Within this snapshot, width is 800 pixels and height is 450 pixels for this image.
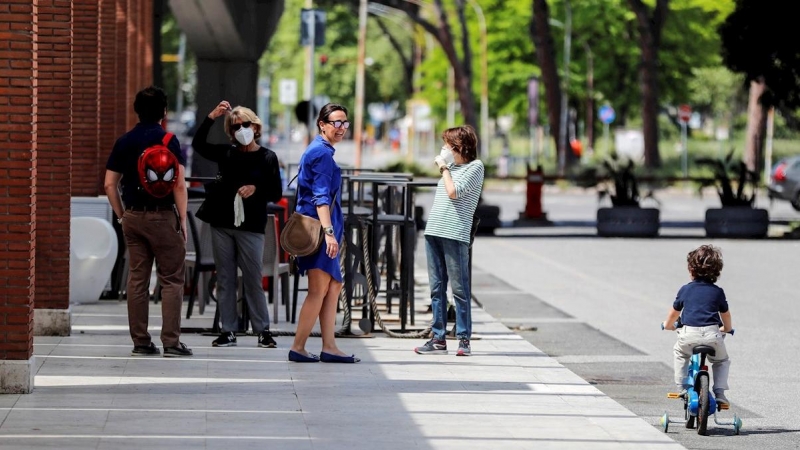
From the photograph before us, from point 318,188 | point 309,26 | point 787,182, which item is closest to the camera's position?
point 318,188

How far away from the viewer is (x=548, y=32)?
5319cm

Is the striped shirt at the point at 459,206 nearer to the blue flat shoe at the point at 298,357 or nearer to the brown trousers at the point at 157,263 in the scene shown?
the blue flat shoe at the point at 298,357

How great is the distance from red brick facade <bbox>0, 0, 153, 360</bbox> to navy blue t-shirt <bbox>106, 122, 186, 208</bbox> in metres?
0.59

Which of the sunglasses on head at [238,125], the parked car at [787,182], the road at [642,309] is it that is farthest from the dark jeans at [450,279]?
the parked car at [787,182]

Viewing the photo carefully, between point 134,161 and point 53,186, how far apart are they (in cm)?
165

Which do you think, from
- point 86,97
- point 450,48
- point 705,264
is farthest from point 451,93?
point 705,264

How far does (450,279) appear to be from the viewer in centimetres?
1268

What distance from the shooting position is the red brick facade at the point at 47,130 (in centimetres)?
994

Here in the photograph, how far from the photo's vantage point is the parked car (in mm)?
45156

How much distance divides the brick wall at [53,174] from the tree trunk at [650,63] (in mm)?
38732

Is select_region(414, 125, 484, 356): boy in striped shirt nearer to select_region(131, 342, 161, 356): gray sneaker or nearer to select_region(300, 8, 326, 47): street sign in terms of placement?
select_region(131, 342, 161, 356): gray sneaker

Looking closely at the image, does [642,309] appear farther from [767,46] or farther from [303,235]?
[767,46]

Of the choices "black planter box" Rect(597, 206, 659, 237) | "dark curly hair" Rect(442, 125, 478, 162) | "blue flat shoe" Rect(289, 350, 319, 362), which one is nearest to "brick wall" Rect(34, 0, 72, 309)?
"blue flat shoe" Rect(289, 350, 319, 362)

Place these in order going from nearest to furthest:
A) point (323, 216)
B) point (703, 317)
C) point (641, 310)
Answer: point (703, 317) < point (323, 216) < point (641, 310)
